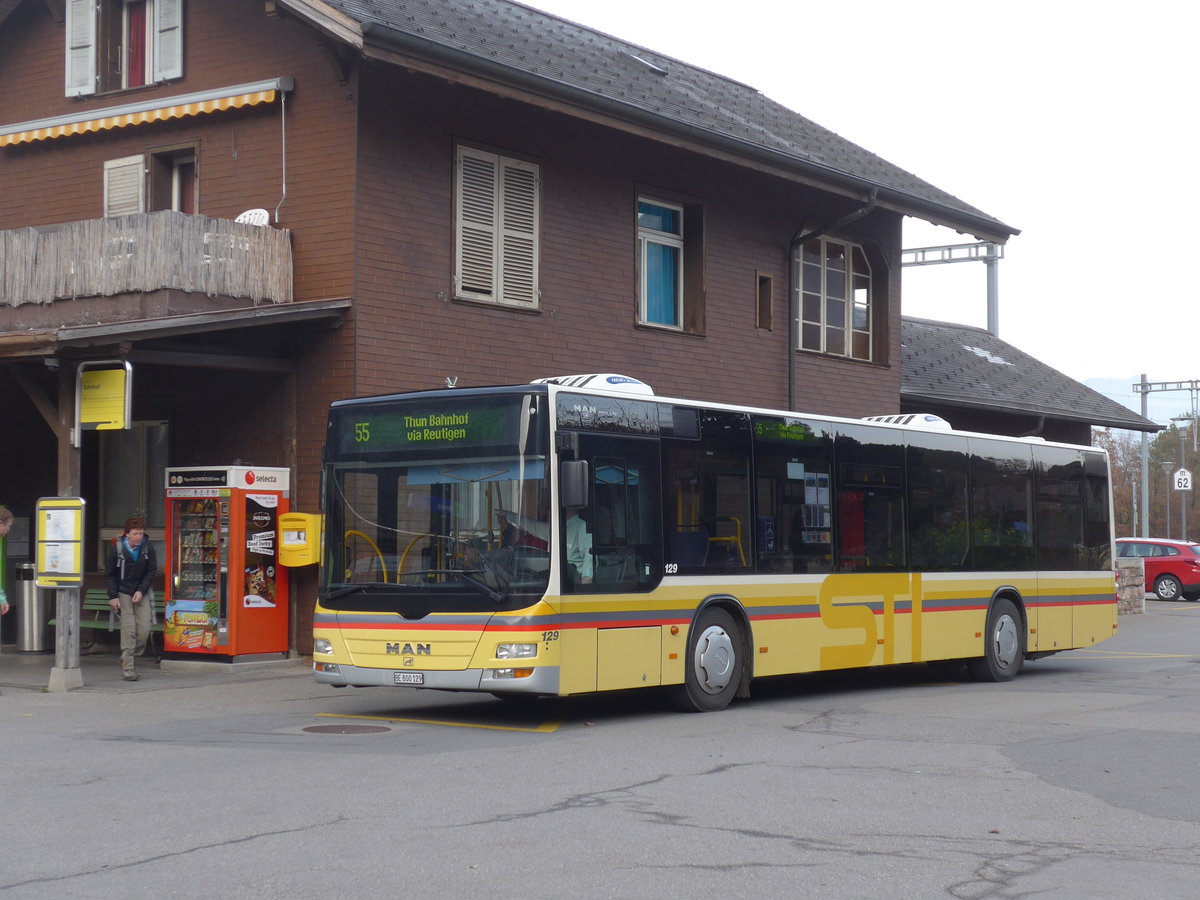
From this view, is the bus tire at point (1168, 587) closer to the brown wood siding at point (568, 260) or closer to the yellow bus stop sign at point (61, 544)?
the brown wood siding at point (568, 260)

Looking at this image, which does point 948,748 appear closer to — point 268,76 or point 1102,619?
point 1102,619

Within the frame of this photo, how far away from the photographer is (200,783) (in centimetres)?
920

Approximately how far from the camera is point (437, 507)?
474 inches

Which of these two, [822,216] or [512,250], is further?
[822,216]

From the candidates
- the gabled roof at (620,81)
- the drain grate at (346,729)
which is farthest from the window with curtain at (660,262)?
the drain grate at (346,729)

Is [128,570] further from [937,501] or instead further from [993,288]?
[993,288]

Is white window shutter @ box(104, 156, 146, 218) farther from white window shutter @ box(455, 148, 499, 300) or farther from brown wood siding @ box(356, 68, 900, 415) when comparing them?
white window shutter @ box(455, 148, 499, 300)

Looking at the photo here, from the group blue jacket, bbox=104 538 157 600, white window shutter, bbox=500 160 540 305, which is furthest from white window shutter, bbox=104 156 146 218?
blue jacket, bbox=104 538 157 600

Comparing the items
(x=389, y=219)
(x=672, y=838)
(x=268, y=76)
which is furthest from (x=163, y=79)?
(x=672, y=838)

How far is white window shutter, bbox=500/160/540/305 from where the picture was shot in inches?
762

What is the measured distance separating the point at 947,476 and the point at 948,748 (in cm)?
591

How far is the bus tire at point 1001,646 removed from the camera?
17.1 metres

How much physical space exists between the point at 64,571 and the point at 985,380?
813 inches

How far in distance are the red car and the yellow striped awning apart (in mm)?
28445
